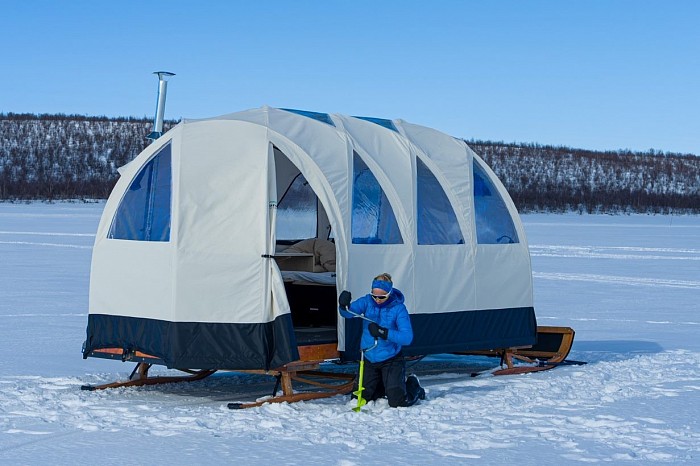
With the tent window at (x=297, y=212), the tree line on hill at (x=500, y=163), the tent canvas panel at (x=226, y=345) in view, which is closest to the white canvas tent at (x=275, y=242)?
the tent canvas panel at (x=226, y=345)

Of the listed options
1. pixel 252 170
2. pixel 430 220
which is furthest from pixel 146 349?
pixel 430 220

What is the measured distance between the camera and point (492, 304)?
10.6 meters

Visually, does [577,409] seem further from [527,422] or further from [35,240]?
[35,240]

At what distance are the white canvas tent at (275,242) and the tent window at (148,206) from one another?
13 millimetres

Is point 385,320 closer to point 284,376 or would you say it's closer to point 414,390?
point 414,390

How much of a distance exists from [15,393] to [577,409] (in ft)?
15.4

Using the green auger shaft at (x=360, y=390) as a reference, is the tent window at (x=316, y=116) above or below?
above

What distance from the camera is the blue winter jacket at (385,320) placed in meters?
8.59

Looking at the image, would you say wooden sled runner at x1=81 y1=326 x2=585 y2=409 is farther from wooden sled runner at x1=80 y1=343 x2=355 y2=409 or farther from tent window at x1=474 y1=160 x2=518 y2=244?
tent window at x1=474 y1=160 x2=518 y2=244

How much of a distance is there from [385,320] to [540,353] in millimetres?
3407

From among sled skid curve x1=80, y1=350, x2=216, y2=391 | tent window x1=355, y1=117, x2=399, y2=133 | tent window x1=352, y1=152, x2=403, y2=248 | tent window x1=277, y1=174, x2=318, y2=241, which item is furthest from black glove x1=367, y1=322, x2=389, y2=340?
tent window x1=277, y1=174, x2=318, y2=241

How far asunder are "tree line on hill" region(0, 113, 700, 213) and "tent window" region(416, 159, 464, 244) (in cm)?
7420

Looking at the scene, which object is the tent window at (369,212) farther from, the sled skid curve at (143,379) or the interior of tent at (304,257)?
the sled skid curve at (143,379)

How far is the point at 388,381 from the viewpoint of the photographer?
8.59 meters
